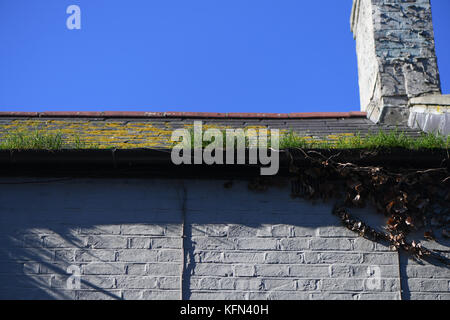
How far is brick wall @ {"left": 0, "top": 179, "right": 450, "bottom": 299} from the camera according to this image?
4613mm

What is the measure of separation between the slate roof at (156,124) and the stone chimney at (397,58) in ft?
1.01

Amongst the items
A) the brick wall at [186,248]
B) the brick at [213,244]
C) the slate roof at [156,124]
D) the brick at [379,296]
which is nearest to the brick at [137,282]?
the brick wall at [186,248]

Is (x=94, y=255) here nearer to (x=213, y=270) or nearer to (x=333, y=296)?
(x=213, y=270)

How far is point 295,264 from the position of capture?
469 centimetres

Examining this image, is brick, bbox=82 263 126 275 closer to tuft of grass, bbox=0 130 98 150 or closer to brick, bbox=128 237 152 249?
brick, bbox=128 237 152 249

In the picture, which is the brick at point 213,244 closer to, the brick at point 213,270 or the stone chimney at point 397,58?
the brick at point 213,270

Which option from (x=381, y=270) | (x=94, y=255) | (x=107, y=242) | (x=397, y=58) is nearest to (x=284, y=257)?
(x=381, y=270)

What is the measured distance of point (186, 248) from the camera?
4.75 m

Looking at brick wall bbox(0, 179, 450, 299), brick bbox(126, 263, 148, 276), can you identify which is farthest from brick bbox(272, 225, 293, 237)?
brick bbox(126, 263, 148, 276)

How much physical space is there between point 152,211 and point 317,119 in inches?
95.3

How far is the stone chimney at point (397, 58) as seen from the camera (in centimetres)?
620

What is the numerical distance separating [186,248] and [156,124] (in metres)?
1.75

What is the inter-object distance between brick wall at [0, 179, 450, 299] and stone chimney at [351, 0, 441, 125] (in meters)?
1.98

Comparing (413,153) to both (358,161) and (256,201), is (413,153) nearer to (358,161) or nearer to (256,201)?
(358,161)
